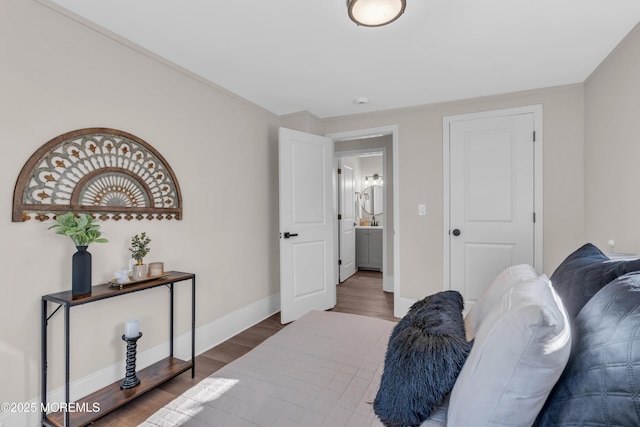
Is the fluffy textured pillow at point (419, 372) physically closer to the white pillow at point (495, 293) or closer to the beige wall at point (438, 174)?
the white pillow at point (495, 293)

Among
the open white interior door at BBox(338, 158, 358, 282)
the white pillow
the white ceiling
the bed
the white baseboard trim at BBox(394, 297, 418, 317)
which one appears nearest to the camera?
the bed

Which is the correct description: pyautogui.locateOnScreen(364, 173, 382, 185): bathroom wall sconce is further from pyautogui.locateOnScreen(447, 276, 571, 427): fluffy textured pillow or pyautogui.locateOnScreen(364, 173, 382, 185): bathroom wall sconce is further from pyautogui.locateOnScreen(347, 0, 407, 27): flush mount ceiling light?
pyautogui.locateOnScreen(447, 276, 571, 427): fluffy textured pillow

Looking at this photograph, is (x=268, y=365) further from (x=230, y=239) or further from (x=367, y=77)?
(x=367, y=77)

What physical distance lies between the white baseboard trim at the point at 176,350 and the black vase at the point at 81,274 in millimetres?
594

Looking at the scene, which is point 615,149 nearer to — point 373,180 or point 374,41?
point 374,41

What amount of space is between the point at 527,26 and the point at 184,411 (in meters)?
2.66

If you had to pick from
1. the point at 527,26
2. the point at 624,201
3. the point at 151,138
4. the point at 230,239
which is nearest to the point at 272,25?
the point at 151,138

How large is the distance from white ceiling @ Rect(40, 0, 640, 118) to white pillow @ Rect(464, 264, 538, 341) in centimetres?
147

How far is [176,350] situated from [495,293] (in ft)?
7.47

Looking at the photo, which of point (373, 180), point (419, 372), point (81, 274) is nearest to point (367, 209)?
point (373, 180)

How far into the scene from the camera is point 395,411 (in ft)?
2.73

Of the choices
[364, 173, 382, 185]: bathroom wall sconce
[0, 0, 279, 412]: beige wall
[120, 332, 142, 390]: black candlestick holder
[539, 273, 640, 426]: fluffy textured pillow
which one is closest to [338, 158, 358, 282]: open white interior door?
[364, 173, 382, 185]: bathroom wall sconce

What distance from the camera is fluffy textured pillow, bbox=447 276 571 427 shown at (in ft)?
2.25

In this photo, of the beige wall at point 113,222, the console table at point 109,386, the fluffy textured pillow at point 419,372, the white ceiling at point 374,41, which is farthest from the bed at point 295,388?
the white ceiling at point 374,41
